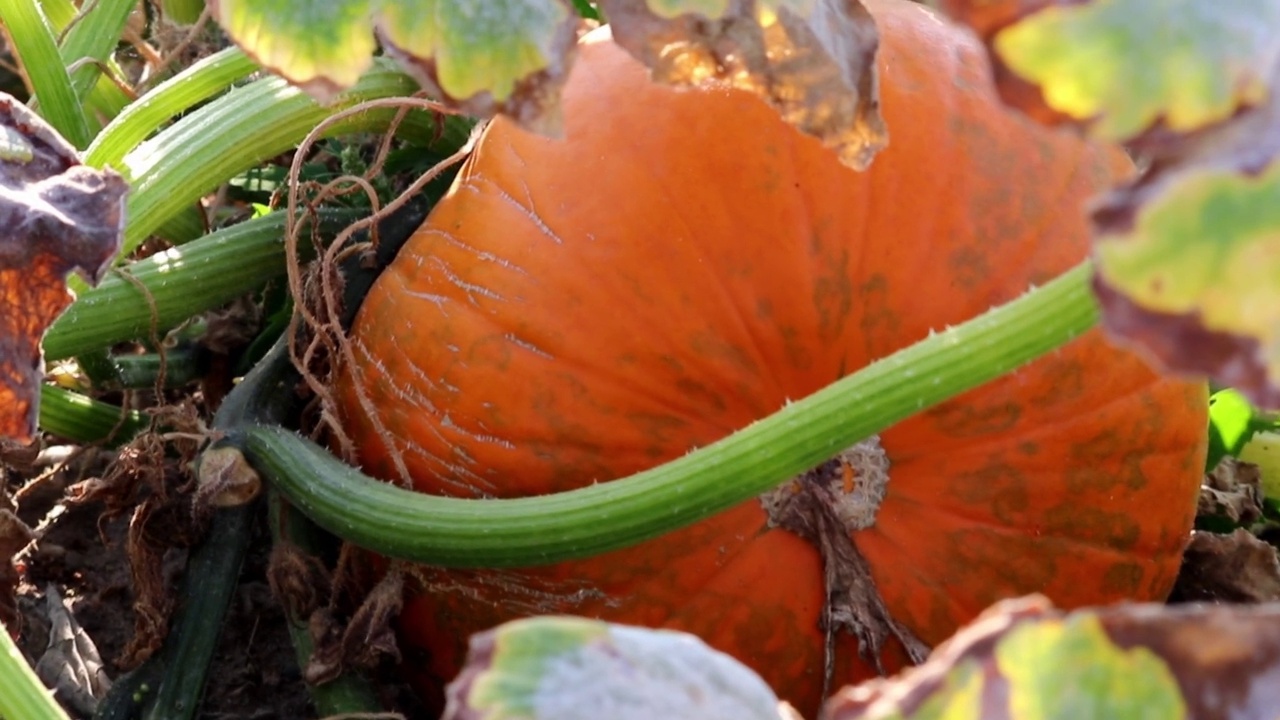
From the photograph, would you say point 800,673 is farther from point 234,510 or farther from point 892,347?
point 234,510

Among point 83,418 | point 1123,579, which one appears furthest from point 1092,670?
point 83,418

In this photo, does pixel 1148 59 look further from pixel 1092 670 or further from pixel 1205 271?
pixel 1092 670

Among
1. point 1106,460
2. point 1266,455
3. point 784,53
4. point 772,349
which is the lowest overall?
point 1266,455

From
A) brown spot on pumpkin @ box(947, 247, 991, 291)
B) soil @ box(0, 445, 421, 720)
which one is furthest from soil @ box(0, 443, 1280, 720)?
brown spot on pumpkin @ box(947, 247, 991, 291)

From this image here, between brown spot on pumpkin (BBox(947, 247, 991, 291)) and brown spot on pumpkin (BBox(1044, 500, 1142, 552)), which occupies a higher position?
brown spot on pumpkin (BBox(947, 247, 991, 291))

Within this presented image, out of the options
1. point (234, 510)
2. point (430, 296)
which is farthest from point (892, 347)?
point (234, 510)

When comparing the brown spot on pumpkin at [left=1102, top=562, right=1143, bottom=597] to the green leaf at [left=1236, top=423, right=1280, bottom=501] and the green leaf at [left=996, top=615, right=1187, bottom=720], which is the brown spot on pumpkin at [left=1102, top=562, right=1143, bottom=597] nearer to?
the green leaf at [left=1236, top=423, right=1280, bottom=501]

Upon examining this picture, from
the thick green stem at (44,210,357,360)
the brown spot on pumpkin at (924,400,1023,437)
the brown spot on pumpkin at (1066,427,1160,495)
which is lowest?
the brown spot on pumpkin at (1066,427,1160,495)
